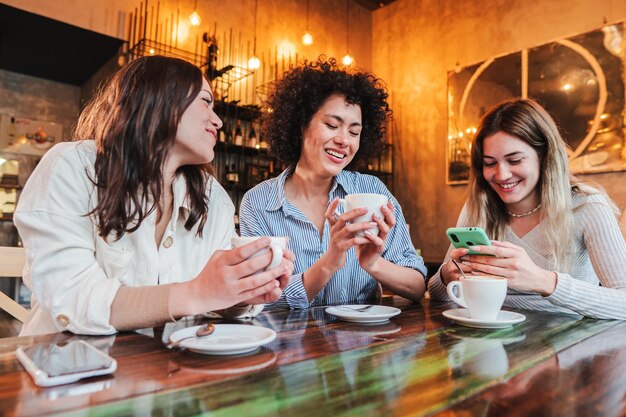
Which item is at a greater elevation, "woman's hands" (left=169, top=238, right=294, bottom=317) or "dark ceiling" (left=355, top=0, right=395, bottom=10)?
"dark ceiling" (left=355, top=0, right=395, bottom=10)

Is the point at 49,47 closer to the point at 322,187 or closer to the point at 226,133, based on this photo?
the point at 226,133

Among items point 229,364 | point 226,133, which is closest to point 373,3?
point 226,133

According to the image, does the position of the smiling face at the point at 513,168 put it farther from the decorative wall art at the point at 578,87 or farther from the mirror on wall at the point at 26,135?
the mirror on wall at the point at 26,135

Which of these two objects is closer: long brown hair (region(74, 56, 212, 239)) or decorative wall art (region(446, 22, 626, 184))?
long brown hair (region(74, 56, 212, 239))

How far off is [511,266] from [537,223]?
23.7 inches

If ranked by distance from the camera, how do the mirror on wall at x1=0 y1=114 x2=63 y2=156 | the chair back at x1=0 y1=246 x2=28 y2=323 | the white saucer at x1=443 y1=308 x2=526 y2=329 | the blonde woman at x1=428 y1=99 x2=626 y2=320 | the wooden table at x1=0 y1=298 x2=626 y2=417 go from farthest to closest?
1. the mirror on wall at x1=0 y1=114 x2=63 y2=156
2. the chair back at x1=0 y1=246 x2=28 y2=323
3. the blonde woman at x1=428 y1=99 x2=626 y2=320
4. the white saucer at x1=443 y1=308 x2=526 y2=329
5. the wooden table at x1=0 y1=298 x2=626 y2=417

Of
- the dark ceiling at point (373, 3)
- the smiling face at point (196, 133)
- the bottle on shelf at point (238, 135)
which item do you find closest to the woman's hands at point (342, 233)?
the smiling face at point (196, 133)

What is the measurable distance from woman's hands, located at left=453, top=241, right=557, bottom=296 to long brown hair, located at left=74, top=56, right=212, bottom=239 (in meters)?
0.77

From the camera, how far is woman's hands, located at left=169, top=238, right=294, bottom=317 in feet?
2.75

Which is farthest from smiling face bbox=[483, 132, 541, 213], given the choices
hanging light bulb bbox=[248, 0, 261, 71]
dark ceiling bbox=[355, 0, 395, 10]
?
dark ceiling bbox=[355, 0, 395, 10]

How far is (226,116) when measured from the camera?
4.61 m

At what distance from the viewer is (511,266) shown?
45.6 inches

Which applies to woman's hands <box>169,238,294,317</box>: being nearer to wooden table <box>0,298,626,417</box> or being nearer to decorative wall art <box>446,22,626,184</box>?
wooden table <box>0,298,626,417</box>

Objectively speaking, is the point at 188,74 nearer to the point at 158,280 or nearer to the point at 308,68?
the point at 158,280
